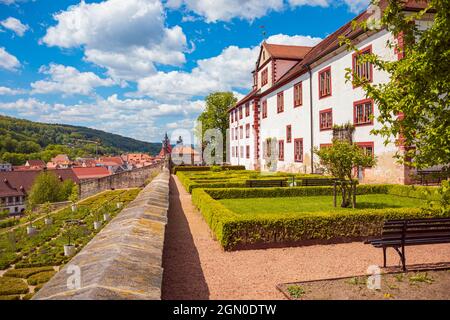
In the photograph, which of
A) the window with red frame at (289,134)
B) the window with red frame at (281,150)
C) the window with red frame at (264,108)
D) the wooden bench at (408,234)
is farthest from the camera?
the window with red frame at (264,108)

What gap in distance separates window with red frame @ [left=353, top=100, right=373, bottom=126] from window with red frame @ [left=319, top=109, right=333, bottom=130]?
9.03 feet

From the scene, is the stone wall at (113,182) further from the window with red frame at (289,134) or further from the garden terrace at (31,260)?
the garden terrace at (31,260)

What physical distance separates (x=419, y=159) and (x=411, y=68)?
1.50 meters

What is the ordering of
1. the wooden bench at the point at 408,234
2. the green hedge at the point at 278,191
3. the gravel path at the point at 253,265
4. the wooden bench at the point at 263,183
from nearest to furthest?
the gravel path at the point at 253,265, the wooden bench at the point at 408,234, the green hedge at the point at 278,191, the wooden bench at the point at 263,183

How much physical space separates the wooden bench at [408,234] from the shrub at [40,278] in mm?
6466

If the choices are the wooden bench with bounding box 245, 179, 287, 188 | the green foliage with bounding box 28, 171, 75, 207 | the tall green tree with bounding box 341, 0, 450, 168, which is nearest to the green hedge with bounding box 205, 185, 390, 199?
the wooden bench with bounding box 245, 179, 287, 188

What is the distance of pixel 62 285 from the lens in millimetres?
3357

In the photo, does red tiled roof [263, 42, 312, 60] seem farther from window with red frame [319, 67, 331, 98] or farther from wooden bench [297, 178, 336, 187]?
wooden bench [297, 178, 336, 187]

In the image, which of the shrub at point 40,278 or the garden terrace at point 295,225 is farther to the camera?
the garden terrace at point 295,225

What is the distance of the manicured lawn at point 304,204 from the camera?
1191 cm

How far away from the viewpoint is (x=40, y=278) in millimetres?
5777

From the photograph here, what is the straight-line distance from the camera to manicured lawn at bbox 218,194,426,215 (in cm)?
1191

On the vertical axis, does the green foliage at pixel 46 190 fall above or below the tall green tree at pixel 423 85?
below

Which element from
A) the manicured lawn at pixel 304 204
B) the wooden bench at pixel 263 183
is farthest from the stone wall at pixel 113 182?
the manicured lawn at pixel 304 204
